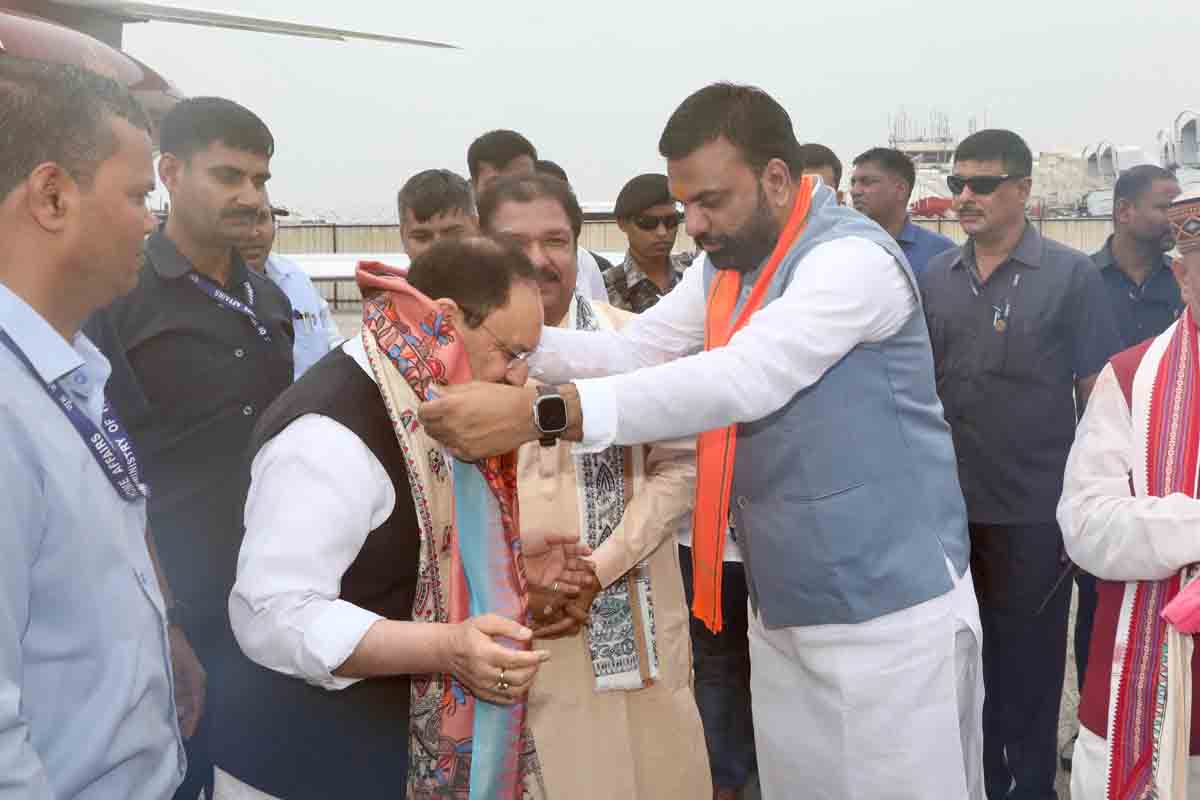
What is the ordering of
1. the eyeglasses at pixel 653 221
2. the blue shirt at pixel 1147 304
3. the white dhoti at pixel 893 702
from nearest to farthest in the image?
the white dhoti at pixel 893 702 < the blue shirt at pixel 1147 304 < the eyeglasses at pixel 653 221

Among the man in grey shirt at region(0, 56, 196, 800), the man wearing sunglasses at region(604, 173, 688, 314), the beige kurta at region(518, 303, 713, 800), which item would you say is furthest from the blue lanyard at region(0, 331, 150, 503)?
the man wearing sunglasses at region(604, 173, 688, 314)

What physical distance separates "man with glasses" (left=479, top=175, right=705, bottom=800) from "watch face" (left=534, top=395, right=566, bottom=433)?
454 mm

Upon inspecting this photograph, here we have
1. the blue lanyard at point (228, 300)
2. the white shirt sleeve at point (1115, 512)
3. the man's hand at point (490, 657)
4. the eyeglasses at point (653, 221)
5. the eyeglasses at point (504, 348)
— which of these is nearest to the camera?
the man's hand at point (490, 657)

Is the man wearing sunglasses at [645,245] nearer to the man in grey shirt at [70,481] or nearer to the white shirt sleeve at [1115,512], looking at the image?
the white shirt sleeve at [1115,512]

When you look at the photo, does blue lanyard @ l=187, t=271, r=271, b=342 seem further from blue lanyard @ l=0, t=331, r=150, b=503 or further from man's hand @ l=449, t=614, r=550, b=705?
man's hand @ l=449, t=614, r=550, b=705

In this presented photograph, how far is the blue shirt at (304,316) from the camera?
12.9ft

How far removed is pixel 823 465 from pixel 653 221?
303 centimetres

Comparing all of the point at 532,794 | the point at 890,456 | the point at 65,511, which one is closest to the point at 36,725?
the point at 65,511

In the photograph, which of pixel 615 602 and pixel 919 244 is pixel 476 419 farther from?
pixel 919 244

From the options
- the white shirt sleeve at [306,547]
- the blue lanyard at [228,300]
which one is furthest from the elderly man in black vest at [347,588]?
the blue lanyard at [228,300]

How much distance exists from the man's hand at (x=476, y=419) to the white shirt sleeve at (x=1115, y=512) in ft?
4.73

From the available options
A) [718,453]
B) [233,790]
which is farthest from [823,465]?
[233,790]

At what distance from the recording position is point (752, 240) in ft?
8.88

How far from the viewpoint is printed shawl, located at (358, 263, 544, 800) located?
6.04 ft
